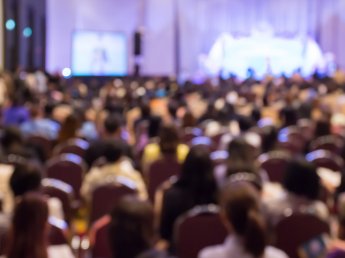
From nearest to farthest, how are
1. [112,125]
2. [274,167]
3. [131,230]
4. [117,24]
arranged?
[131,230], [274,167], [112,125], [117,24]

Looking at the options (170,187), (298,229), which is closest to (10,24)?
(170,187)

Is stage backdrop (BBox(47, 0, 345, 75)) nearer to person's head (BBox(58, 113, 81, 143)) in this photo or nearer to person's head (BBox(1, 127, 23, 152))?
person's head (BBox(58, 113, 81, 143))

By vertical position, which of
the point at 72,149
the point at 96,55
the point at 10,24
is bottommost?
the point at 72,149

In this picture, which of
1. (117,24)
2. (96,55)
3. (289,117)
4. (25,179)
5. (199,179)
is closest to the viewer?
(25,179)

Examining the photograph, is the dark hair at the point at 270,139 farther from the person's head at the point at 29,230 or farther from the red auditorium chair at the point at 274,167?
the person's head at the point at 29,230

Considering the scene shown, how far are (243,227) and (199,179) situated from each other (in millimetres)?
1599

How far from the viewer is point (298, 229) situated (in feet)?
14.5

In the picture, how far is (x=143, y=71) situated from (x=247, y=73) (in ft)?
13.2

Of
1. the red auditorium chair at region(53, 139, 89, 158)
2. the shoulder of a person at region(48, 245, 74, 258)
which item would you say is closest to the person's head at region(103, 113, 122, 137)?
the red auditorium chair at region(53, 139, 89, 158)

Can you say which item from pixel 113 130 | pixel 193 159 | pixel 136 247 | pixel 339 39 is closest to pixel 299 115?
pixel 113 130

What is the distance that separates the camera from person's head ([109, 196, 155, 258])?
3.27m

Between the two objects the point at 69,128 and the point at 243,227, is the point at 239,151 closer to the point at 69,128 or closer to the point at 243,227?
the point at 243,227

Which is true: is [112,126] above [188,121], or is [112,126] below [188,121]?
above

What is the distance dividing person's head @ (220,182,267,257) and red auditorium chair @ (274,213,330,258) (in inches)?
35.1
